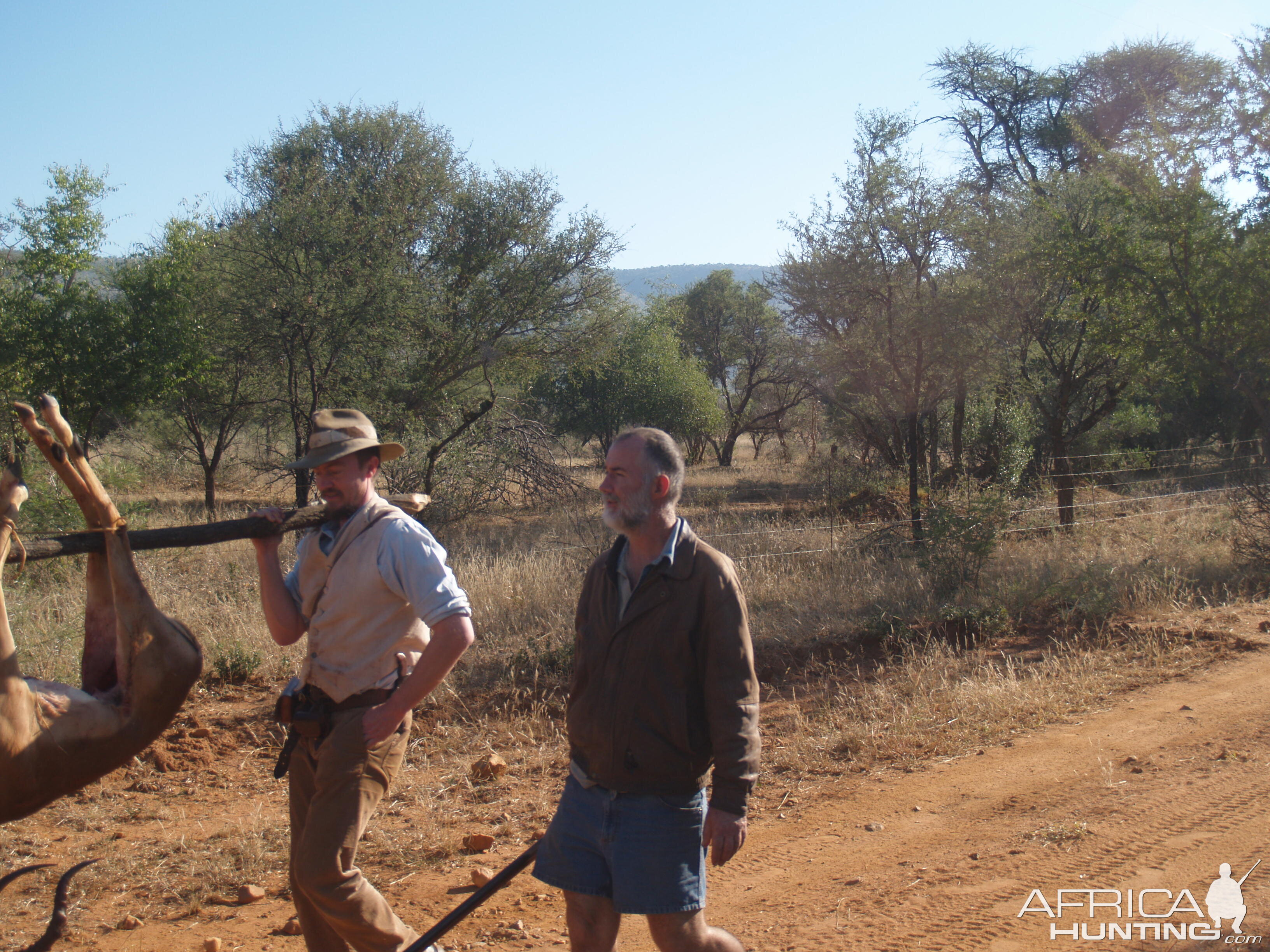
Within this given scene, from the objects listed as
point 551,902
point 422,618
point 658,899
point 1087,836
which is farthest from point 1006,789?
point 422,618

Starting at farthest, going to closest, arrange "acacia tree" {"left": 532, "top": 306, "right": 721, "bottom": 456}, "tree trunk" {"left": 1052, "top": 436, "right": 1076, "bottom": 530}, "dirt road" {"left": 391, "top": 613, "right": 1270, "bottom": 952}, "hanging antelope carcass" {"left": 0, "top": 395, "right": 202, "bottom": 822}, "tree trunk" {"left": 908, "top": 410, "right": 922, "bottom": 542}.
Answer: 1. "acacia tree" {"left": 532, "top": 306, "right": 721, "bottom": 456}
2. "tree trunk" {"left": 1052, "top": 436, "right": 1076, "bottom": 530}
3. "tree trunk" {"left": 908, "top": 410, "right": 922, "bottom": 542}
4. "dirt road" {"left": 391, "top": 613, "right": 1270, "bottom": 952}
5. "hanging antelope carcass" {"left": 0, "top": 395, "right": 202, "bottom": 822}

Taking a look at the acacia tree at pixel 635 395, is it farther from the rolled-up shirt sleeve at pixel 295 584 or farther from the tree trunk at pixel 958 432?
the rolled-up shirt sleeve at pixel 295 584

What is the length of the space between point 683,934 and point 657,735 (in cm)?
56

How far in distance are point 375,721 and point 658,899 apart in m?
1.09

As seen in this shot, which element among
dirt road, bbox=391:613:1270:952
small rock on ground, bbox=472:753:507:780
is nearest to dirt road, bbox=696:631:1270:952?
dirt road, bbox=391:613:1270:952

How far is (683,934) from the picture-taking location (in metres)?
2.60

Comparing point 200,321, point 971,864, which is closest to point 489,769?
point 971,864

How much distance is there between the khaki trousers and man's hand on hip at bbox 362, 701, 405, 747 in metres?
0.05

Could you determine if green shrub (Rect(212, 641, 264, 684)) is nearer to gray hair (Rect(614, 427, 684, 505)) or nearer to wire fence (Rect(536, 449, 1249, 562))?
wire fence (Rect(536, 449, 1249, 562))

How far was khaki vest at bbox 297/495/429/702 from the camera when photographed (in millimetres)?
3143

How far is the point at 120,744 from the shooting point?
227 cm

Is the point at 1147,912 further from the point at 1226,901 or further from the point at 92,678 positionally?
the point at 92,678

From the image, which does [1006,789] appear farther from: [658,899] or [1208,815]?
[658,899]

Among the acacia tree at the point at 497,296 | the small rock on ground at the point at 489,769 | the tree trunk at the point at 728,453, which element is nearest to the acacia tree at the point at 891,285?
the acacia tree at the point at 497,296
